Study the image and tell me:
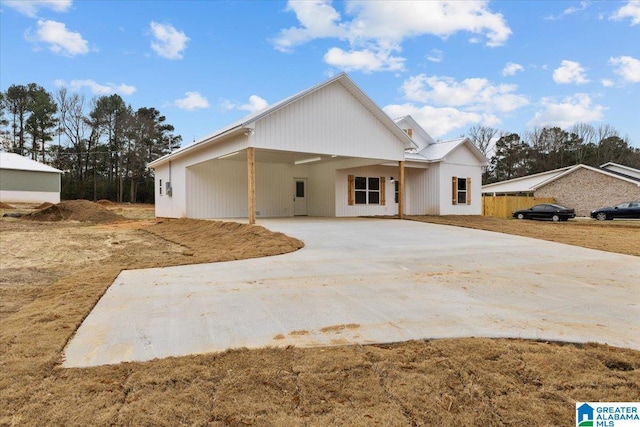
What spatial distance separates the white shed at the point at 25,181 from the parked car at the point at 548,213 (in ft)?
126

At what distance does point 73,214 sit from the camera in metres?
21.4

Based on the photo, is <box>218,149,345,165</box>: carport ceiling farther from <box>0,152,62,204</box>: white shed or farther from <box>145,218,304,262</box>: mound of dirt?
<box>0,152,62,204</box>: white shed

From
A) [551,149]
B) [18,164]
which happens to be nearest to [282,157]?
[18,164]

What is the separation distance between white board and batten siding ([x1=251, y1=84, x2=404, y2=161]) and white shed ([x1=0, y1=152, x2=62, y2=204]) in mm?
29092

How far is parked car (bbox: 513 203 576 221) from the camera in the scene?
82.7 ft

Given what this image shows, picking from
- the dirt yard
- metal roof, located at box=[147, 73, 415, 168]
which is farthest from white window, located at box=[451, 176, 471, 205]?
the dirt yard

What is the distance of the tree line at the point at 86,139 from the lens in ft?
134

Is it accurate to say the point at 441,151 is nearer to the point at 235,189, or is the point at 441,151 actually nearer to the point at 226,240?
the point at 235,189

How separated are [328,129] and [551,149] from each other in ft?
154

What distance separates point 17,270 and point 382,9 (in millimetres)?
12515

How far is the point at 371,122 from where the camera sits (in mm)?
15516

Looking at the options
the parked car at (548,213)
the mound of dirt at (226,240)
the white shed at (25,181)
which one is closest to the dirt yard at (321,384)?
the mound of dirt at (226,240)

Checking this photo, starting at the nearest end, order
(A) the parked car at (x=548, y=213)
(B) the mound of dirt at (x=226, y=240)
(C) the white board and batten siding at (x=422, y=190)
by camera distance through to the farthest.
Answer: (B) the mound of dirt at (x=226, y=240), (C) the white board and batten siding at (x=422, y=190), (A) the parked car at (x=548, y=213)

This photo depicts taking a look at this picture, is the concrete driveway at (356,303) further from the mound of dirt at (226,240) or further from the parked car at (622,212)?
the parked car at (622,212)
